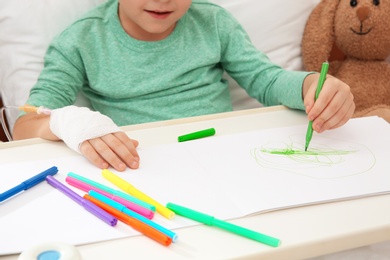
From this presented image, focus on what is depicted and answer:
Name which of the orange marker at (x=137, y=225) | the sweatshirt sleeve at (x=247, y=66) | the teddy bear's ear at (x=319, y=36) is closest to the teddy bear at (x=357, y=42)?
the teddy bear's ear at (x=319, y=36)

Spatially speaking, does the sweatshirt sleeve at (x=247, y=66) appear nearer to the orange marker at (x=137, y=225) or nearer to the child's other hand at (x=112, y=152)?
the child's other hand at (x=112, y=152)

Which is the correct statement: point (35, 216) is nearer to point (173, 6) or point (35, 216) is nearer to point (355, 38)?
point (173, 6)

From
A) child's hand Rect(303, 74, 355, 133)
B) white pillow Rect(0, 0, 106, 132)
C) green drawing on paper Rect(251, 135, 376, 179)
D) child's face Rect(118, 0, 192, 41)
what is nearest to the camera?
green drawing on paper Rect(251, 135, 376, 179)

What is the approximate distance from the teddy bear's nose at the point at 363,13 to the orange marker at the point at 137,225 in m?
0.81

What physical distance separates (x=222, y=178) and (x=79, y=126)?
0.21 metres

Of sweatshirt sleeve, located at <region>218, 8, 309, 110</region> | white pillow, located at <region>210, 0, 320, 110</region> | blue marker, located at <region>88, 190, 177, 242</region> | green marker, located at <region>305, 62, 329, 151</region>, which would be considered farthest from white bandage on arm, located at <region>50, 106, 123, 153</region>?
white pillow, located at <region>210, 0, 320, 110</region>

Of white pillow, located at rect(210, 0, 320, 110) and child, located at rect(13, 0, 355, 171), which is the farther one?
white pillow, located at rect(210, 0, 320, 110)

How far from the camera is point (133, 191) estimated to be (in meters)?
0.58

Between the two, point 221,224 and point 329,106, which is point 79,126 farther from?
point 329,106

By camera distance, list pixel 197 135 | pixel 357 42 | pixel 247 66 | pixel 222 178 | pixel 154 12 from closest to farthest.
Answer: pixel 222 178
pixel 197 135
pixel 154 12
pixel 247 66
pixel 357 42

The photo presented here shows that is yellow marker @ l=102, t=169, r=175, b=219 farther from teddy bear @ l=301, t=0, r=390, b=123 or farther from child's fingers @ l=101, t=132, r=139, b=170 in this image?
teddy bear @ l=301, t=0, r=390, b=123

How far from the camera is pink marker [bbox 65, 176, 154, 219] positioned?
54cm

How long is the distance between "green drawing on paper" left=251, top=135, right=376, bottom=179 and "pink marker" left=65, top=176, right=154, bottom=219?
0.19 m

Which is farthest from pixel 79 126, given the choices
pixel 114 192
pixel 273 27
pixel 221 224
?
pixel 273 27
